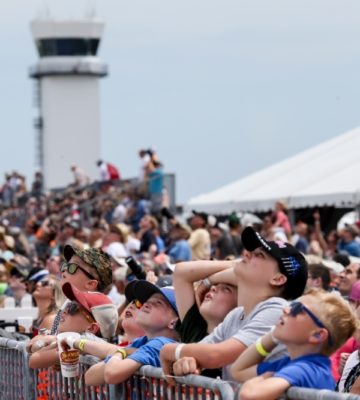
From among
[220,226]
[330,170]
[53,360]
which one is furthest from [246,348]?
[330,170]

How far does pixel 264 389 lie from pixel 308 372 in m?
0.30

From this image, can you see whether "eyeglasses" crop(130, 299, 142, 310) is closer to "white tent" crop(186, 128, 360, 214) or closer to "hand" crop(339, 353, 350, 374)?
"hand" crop(339, 353, 350, 374)

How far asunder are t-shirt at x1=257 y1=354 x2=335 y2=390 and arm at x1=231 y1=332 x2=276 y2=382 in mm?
110

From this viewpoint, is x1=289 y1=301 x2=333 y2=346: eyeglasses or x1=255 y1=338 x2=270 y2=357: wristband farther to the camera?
x1=255 y1=338 x2=270 y2=357: wristband

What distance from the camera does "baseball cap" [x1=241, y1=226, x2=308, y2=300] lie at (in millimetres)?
7371

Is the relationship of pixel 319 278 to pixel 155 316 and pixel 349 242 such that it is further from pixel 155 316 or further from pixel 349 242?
pixel 349 242

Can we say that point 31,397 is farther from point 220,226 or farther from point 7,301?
point 220,226

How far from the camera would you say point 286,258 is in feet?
24.2

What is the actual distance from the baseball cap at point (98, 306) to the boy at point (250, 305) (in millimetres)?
1545

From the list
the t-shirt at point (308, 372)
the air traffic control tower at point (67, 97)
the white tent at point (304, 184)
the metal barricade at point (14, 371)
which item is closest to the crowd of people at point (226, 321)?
the t-shirt at point (308, 372)

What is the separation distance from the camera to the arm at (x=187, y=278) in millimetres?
8023

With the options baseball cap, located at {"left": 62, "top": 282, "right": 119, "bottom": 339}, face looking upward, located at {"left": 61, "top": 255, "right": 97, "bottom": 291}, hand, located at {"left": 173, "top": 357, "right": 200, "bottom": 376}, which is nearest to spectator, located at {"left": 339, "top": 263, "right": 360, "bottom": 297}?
face looking upward, located at {"left": 61, "top": 255, "right": 97, "bottom": 291}

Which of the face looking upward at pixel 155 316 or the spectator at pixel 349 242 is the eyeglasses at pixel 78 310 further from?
the spectator at pixel 349 242

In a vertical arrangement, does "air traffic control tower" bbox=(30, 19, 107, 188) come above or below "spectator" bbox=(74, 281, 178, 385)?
below
